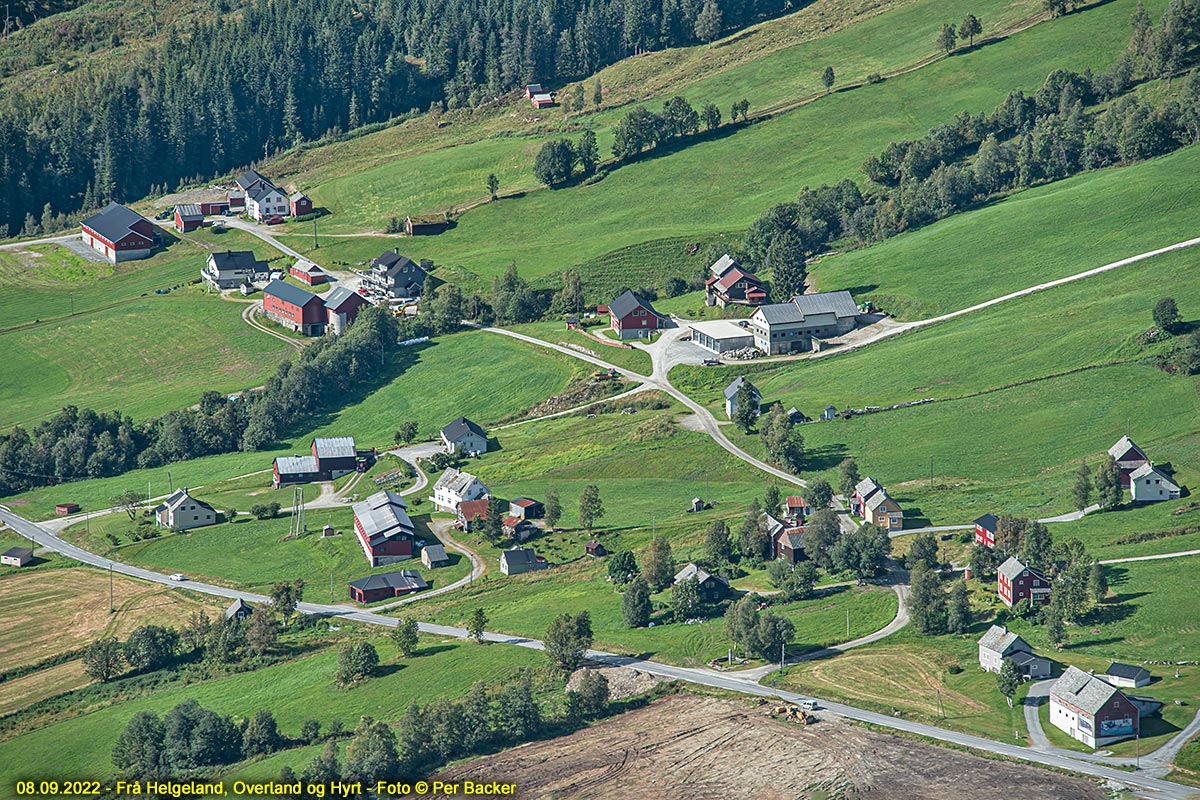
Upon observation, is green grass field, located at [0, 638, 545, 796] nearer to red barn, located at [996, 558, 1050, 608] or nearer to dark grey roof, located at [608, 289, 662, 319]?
red barn, located at [996, 558, 1050, 608]

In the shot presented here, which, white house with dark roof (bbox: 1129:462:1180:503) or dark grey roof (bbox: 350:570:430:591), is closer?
white house with dark roof (bbox: 1129:462:1180:503)

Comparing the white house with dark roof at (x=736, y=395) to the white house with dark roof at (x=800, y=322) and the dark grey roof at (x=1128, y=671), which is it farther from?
the dark grey roof at (x=1128, y=671)

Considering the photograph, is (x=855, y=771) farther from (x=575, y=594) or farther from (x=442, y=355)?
(x=442, y=355)

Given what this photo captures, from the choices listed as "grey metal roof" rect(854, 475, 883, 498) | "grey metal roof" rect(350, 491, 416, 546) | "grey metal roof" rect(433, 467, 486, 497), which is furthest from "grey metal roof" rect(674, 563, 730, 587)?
"grey metal roof" rect(433, 467, 486, 497)

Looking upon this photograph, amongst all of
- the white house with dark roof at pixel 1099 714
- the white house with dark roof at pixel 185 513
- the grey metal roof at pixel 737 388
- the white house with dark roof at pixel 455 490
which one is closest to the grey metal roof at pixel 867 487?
the grey metal roof at pixel 737 388

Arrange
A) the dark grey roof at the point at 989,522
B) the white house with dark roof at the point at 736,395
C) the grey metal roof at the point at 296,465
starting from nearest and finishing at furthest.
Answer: the dark grey roof at the point at 989,522, the white house with dark roof at the point at 736,395, the grey metal roof at the point at 296,465

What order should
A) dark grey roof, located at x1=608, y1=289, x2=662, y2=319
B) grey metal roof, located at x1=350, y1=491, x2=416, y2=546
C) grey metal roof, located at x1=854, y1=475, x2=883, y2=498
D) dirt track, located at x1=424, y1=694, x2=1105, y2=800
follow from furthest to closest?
dark grey roof, located at x1=608, y1=289, x2=662, y2=319 → grey metal roof, located at x1=350, y1=491, x2=416, y2=546 → grey metal roof, located at x1=854, y1=475, x2=883, y2=498 → dirt track, located at x1=424, y1=694, x2=1105, y2=800
